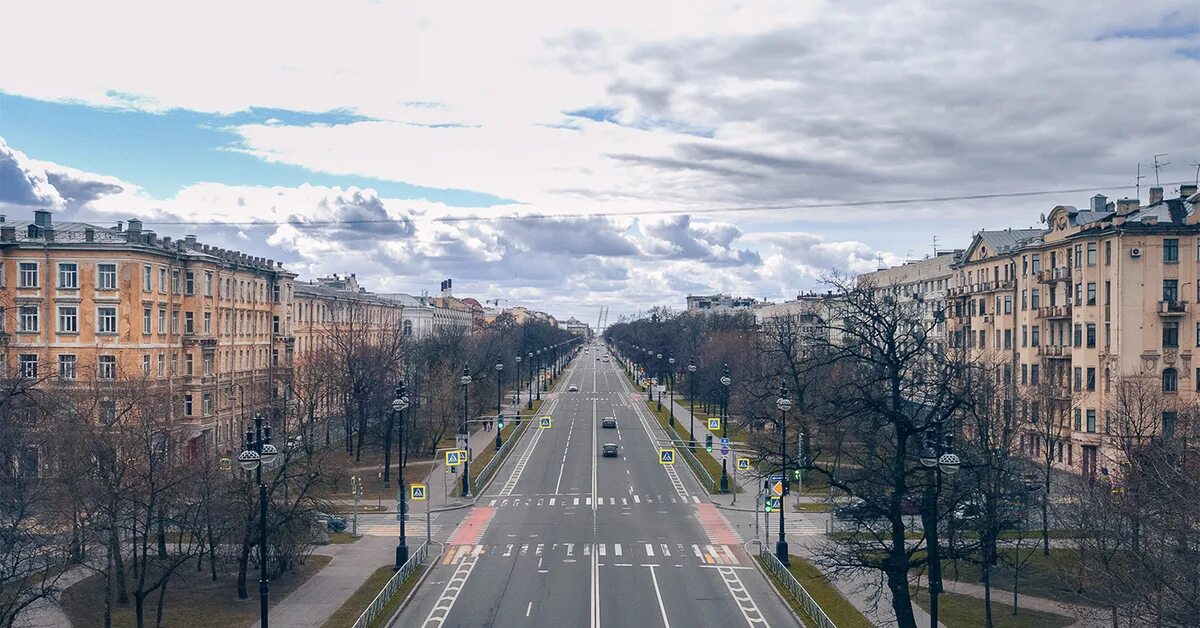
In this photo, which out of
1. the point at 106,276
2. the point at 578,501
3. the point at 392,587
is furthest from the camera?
the point at 106,276

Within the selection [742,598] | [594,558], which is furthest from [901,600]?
[594,558]

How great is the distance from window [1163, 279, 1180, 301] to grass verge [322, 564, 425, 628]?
45412 millimetres

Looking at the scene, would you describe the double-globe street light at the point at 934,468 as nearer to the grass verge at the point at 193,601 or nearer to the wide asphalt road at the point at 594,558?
the wide asphalt road at the point at 594,558

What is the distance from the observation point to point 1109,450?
57469mm

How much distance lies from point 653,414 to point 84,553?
83232mm

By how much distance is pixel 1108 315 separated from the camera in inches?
2343

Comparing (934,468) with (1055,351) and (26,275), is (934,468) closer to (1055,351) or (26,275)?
(1055,351)

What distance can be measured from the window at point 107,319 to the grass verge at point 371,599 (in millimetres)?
30722

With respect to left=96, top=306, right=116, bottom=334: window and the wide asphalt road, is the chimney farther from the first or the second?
left=96, top=306, right=116, bottom=334: window

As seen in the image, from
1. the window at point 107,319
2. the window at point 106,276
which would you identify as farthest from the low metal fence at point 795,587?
the window at point 106,276

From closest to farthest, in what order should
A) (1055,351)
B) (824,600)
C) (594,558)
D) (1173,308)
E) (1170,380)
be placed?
(824,600), (594,558), (1173,308), (1170,380), (1055,351)

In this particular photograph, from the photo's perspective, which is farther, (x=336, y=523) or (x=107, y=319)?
(x=107, y=319)

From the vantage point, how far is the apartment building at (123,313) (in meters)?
59.5

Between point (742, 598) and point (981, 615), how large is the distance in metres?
7.71
